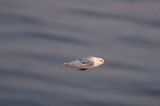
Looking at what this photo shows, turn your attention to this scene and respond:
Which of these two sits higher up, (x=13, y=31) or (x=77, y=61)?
(x=13, y=31)

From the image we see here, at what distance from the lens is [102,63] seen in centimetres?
235

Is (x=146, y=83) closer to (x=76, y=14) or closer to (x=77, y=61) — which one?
(x=77, y=61)

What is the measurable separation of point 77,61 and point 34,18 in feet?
1.64

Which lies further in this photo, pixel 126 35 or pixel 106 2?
pixel 106 2

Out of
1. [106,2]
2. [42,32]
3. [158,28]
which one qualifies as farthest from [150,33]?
[42,32]

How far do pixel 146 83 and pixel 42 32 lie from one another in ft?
2.11

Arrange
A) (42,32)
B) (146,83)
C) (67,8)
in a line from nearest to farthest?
1. (146,83)
2. (42,32)
3. (67,8)

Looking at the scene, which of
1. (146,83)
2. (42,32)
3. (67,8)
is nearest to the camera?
(146,83)

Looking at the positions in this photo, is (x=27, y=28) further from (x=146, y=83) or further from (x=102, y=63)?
(x=146, y=83)

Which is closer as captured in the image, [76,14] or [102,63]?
[102,63]

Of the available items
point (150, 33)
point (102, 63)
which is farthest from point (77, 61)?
point (150, 33)

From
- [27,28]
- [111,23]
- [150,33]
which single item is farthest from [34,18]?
[150,33]

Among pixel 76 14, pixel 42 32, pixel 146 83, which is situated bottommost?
pixel 146 83

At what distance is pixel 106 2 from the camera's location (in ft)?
9.21
